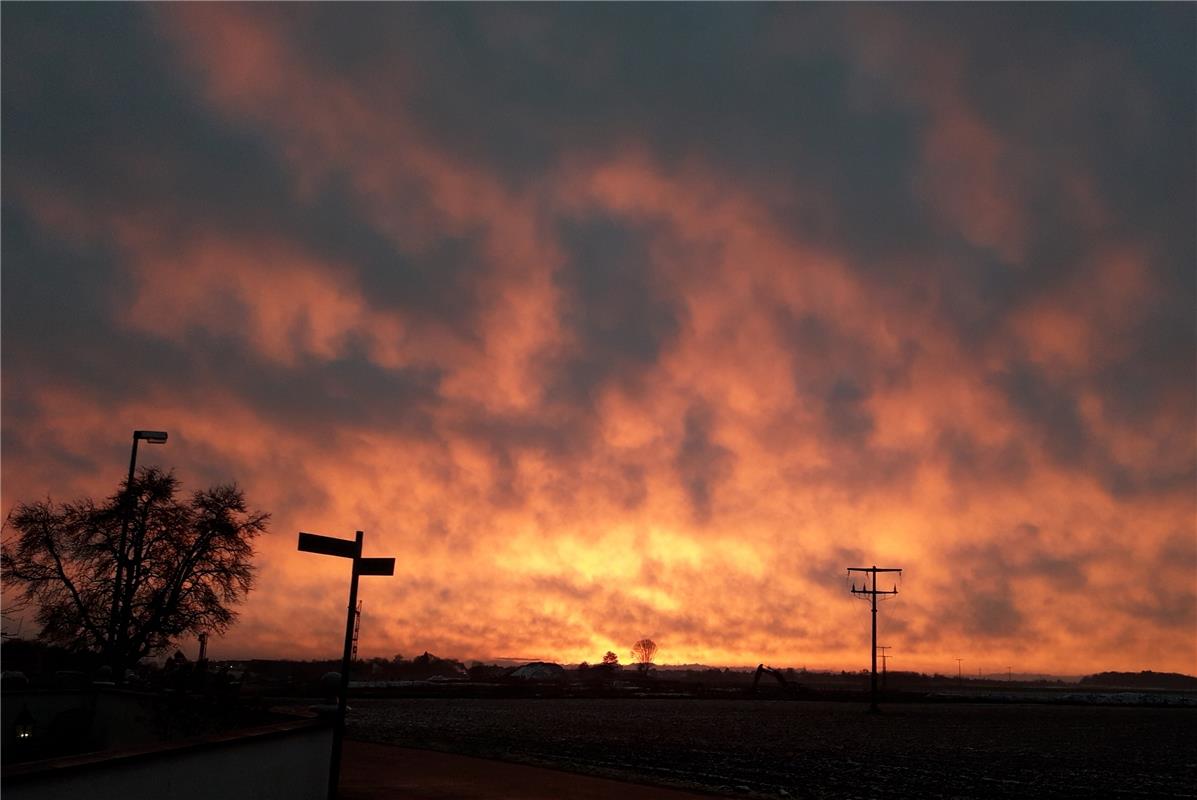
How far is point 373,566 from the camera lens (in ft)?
45.3

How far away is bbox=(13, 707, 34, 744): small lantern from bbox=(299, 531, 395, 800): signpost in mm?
9850

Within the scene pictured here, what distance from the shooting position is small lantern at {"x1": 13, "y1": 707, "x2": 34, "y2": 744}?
1853 cm

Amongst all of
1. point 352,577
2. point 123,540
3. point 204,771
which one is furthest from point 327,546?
point 123,540

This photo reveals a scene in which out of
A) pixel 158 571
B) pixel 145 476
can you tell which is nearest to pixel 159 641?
pixel 158 571

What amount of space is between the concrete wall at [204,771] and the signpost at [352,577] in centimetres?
18

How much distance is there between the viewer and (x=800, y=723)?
192ft

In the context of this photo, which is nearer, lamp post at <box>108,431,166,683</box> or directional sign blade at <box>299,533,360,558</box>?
directional sign blade at <box>299,533,360,558</box>

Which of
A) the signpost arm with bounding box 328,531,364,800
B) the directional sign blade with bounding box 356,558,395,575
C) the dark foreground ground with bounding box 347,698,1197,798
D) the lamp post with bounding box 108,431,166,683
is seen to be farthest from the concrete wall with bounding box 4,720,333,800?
the lamp post with bounding box 108,431,166,683

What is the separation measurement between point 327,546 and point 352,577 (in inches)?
25.6

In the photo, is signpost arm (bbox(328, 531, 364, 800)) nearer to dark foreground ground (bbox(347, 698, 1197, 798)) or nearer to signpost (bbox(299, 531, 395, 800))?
A: signpost (bbox(299, 531, 395, 800))

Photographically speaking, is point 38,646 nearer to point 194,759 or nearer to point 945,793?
point 194,759

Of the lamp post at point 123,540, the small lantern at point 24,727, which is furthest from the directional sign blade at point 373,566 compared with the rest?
the lamp post at point 123,540

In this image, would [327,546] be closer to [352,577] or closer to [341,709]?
[352,577]

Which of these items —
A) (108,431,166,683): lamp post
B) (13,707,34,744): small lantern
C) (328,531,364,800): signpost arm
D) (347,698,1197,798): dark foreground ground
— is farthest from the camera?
(108,431,166,683): lamp post
